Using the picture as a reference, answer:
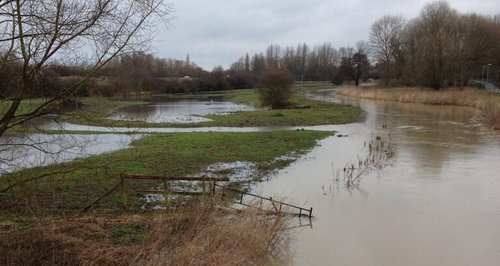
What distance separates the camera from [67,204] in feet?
36.7

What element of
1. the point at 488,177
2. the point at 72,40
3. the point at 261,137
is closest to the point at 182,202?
the point at 72,40

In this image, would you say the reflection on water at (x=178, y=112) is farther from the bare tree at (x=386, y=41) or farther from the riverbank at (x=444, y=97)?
the bare tree at (x=386, y=41)

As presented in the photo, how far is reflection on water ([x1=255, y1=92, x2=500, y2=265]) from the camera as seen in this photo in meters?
9.62

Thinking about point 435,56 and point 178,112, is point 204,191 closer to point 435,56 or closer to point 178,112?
point 178,112

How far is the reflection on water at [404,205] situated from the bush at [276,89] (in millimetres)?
21294

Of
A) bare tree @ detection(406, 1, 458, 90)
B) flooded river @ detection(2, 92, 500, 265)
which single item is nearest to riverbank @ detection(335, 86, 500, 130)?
bare tree @ detection(406, 1, 458, 90)

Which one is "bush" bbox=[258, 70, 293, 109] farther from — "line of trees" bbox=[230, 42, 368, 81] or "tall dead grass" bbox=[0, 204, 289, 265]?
"line of trees" bbox=[230, 42, 368, 81]

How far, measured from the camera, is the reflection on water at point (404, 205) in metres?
9.62

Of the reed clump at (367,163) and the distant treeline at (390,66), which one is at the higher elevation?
the distant treeline at (390,66)

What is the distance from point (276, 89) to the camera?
45.8 metres

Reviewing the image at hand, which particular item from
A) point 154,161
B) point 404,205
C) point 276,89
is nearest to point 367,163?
point 404,205

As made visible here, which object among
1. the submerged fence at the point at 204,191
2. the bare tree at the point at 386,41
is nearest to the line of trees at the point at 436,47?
the bare tree at the point at 386,41

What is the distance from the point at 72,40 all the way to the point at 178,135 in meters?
19.5

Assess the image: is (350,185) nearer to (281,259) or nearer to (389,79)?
(281,259)
